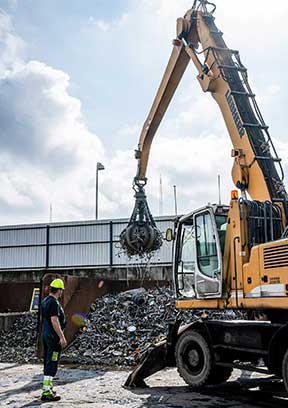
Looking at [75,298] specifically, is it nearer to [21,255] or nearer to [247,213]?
[247,213]

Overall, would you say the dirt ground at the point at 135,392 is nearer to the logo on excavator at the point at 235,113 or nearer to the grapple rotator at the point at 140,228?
the grapple rotator at the point at 140,228

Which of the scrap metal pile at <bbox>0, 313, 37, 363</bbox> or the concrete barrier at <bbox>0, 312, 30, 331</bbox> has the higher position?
the concrete barrier at <bbox>0, 312, 30, 331</bbox>

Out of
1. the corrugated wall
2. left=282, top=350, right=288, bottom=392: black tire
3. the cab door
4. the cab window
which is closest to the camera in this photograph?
left=282, top=350, right=288, bottom=392: black tire

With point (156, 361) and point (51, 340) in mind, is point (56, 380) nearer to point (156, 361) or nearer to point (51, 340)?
point (156, 361)

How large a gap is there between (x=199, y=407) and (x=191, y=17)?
6.93 meters

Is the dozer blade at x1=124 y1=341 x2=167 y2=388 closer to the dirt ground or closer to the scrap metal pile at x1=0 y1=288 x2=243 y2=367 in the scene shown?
the dirt ground

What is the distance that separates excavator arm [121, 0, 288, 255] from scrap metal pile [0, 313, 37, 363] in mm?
6364

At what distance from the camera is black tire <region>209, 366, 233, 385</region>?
7537 millimetres

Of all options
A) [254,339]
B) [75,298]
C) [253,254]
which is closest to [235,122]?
[253,254]

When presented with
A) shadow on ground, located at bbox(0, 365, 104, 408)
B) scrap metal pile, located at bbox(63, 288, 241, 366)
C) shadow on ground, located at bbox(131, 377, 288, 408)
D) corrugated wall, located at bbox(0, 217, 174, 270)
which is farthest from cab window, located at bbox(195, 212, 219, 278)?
corrugated wall, located at bbox(0, 217, 174, 270)

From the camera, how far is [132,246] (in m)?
11.9

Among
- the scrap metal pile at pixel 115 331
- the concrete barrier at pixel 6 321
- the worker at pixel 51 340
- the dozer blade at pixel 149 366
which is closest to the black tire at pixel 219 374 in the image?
the dozer blade at pixel 149 366

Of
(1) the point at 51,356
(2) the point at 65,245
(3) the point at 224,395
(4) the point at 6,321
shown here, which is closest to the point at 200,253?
(3) the point at 224,395

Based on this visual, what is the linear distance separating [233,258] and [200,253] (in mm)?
769
